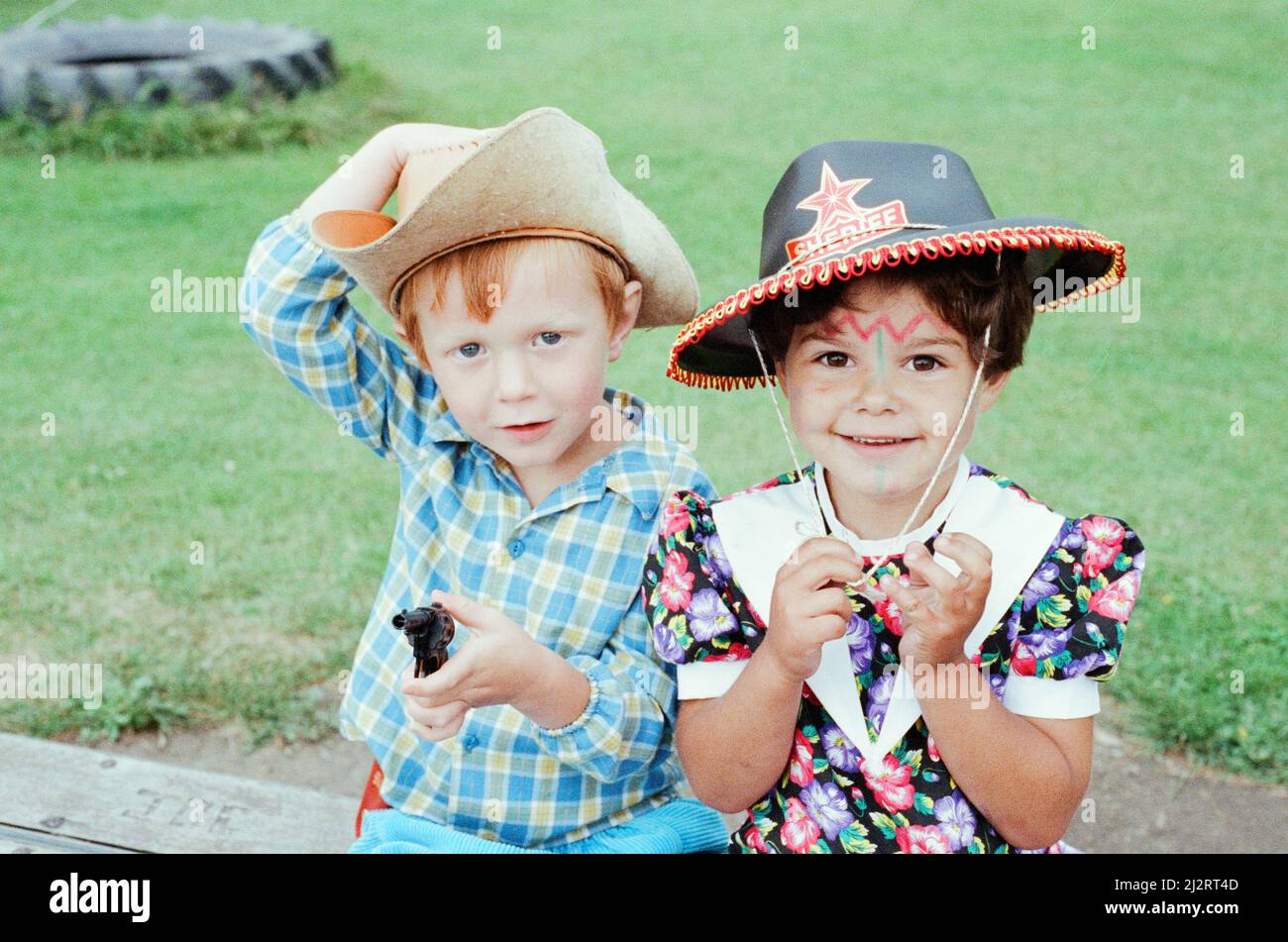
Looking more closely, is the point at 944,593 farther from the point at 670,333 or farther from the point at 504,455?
the point at 670,333

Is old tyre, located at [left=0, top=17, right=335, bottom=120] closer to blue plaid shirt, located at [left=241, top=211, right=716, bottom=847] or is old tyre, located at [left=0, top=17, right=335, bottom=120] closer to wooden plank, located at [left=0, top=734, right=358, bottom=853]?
wooden plank, located at [left=0, top=734, right=358, bottom=853]

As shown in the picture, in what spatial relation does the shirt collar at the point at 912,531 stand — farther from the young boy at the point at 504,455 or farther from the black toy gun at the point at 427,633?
the black toy gun at the point at 427,633

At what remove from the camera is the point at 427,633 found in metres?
1.95

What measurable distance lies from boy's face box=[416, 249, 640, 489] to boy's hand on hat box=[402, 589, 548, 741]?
0.31m

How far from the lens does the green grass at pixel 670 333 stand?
13.3ft

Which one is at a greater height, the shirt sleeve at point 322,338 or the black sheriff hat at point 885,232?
the black sheriff hat at point 885,232

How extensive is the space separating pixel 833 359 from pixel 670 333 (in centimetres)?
490

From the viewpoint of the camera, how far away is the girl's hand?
185 centimetres

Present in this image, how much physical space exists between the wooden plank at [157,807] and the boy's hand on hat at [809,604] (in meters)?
1.21

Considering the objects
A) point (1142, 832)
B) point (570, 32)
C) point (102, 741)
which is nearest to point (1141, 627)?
point (1142, 832)

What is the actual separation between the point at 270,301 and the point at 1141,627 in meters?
2.81

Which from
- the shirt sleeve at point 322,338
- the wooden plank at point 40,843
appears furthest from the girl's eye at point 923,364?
the wooden plank at point 40,843
